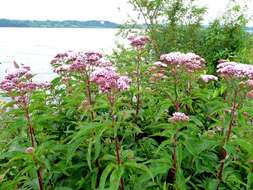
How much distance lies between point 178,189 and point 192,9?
14.3 meters

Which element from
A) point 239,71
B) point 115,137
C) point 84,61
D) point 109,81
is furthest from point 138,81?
point 115,137

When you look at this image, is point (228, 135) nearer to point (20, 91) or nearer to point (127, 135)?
point (127, 135)

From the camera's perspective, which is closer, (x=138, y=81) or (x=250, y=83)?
(x=250, y=83)

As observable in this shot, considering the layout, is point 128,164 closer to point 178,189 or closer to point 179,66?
point 178,189

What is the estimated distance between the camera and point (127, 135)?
3357 millimetres

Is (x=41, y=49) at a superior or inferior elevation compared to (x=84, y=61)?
inferior

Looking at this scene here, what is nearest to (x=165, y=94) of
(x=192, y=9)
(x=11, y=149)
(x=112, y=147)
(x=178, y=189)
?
(x=112, y=147)

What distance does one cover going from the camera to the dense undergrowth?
3.03 m

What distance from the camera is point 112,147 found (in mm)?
3262

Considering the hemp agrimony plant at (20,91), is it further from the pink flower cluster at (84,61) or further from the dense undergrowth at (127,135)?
the pink flower cluster at (84,61)

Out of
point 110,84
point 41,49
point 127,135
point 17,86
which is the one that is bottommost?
point 41,49

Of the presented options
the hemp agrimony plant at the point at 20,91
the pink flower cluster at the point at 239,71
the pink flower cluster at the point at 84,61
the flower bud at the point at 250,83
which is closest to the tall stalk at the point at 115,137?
the pink flower cluster at the point at 84,61

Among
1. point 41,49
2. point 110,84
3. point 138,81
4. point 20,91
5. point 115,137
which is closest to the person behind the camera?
point 115,137

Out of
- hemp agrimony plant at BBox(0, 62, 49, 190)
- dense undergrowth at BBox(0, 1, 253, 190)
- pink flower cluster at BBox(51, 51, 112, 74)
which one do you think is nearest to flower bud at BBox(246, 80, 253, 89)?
dense undergrowth at BBox(0, 1, 253, 190)
